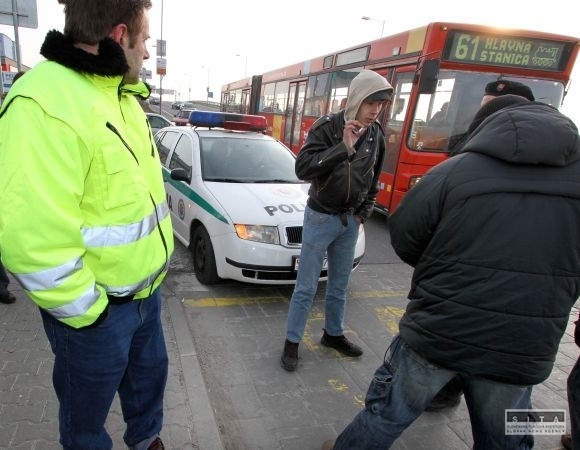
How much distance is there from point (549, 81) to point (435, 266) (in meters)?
6.38

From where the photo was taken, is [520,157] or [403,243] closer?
[520,157]

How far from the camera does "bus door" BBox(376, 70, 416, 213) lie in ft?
22.7

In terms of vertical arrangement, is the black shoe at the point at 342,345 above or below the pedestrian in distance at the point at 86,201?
below

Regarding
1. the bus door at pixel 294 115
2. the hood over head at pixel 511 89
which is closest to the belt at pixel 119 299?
the hood over head at pixel 511 89

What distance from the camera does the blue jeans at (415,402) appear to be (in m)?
1.66

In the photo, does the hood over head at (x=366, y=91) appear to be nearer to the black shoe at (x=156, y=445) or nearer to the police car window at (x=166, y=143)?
the black shoe at (x=156, y=445)

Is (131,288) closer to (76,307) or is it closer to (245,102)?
(76,307)

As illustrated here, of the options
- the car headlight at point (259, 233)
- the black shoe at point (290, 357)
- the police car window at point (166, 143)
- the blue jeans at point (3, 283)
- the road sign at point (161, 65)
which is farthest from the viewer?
the road sign at point (161, 65)

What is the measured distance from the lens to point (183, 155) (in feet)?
17.5

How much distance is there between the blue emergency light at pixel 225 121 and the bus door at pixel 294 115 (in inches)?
206

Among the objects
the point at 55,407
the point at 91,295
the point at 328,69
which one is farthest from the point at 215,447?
the point at 328,69

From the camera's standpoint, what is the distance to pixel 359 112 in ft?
8.71

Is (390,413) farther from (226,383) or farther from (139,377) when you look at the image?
(226,383)

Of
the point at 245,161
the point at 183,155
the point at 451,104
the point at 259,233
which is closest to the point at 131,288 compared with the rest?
the point at 259,233
